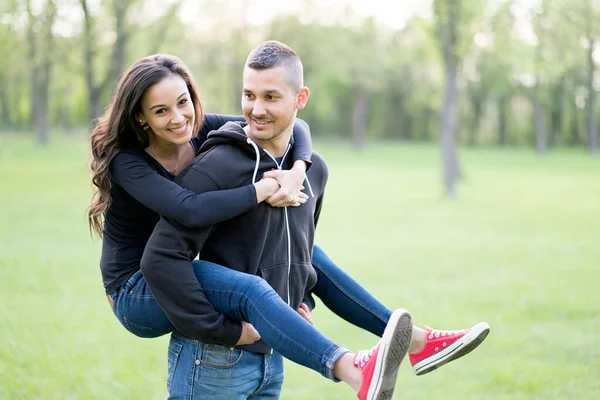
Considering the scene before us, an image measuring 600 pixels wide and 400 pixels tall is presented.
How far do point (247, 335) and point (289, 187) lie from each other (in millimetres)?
622

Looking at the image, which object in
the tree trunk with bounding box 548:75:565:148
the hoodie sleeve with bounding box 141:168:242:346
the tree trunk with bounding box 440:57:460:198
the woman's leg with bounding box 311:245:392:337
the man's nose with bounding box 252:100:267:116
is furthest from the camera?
the tree trunk with bounding box 548:75:565:148

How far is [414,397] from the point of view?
5.13m

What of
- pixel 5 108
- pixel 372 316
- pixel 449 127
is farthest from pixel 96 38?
pixel 5 108

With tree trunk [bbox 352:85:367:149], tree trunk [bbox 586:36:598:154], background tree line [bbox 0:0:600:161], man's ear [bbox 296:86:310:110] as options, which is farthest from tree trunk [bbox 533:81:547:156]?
man's ear [bbox 296:86:310:110]

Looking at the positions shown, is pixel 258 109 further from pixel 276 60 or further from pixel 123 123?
pixel 123 123

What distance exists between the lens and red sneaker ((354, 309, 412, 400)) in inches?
107

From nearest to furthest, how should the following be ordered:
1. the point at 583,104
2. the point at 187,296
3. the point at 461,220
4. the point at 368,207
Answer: the point at 187,296 < the point at 461,220 < the point at 368,207 < the point at 583,104

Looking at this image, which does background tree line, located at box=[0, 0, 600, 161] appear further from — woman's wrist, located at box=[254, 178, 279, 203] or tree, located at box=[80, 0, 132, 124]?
woman's wrist, located at box=[254, 178, 279, 203]

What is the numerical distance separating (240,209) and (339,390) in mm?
2800

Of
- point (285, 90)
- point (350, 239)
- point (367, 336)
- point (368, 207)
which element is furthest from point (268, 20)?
point (285, 90)

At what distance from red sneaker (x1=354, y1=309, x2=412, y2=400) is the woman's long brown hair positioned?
133 centimetres

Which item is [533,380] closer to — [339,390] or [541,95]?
[339,390]

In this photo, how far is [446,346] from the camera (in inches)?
132

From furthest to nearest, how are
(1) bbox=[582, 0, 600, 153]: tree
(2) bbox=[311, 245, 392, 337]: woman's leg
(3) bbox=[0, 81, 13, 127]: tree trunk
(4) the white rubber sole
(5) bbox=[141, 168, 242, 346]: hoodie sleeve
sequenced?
(3) bbox=[0, 81, 13, 127]: tree trunk
(1) bbox=[582, 0, 600, 153]: tree
(2) bbox=[311, 245, 392, 337]: woman's leg
(5) bbox=[141, 168, 242, 346]: hoodie sleeve
(4) the white rubber sole
